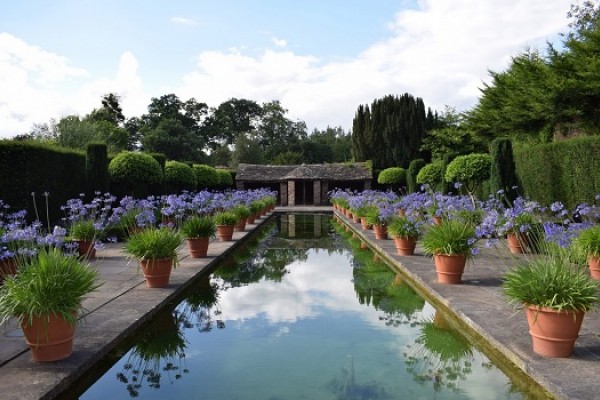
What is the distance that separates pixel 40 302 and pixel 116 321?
147 centimetres

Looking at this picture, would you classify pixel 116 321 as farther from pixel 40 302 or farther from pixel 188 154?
pixel 188 154

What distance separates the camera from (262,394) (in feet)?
12.6

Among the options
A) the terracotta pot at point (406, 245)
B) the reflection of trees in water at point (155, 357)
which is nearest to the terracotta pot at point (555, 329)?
the reflection of trees in water at point (155, 357)

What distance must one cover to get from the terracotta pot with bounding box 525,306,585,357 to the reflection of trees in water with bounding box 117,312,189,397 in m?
3.30

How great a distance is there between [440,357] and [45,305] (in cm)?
378

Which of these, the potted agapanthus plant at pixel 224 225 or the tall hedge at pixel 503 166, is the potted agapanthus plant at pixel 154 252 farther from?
the tall hedge at pixel 503 166

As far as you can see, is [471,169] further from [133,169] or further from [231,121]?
[231,121]

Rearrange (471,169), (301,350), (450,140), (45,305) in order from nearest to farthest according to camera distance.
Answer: (45,305), (301,350), (471,169), (450,140)

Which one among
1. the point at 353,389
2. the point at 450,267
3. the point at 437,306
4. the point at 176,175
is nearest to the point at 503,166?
the point at 450,267

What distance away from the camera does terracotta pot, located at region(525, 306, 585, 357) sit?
3910 mm

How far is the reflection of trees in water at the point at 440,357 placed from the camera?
410 centimetres

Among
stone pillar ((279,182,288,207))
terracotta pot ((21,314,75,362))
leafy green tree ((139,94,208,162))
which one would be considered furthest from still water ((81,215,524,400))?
leafy green tree ((139,94,208,162))

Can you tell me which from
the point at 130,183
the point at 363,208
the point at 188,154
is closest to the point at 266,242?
the point at 363,208

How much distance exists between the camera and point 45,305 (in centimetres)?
385
